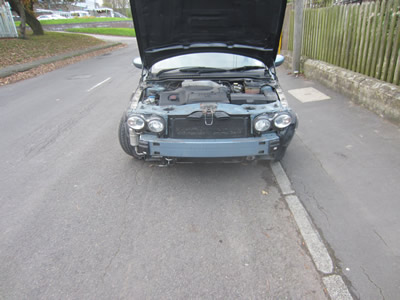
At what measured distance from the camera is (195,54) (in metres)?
4.59

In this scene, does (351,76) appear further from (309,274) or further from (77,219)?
(77,219)

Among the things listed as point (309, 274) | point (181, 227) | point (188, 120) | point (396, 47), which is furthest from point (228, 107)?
point (396, 47)

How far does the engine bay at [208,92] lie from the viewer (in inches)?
140

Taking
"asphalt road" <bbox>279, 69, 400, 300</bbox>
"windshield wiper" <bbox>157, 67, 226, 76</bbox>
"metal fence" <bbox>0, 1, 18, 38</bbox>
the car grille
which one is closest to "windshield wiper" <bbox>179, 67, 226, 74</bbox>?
"windshield wiper" <bbox>157, 67, 226, 76</bbox>

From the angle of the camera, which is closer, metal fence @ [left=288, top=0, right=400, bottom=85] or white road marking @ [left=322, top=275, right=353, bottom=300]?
white road marking @ [left=322, top=275, right=353, bottom=300]

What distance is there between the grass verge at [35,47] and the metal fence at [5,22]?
1179mm

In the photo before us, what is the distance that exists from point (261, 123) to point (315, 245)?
137cm

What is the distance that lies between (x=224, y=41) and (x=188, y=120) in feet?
6.29

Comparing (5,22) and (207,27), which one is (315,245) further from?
(5,22)

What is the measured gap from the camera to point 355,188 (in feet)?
11.2

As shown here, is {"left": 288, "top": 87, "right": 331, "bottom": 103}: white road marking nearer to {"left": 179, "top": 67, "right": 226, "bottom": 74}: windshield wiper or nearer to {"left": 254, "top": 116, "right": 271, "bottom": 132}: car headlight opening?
{"left": 179, "top": 67, "right": 226, "bottom": 74}: windshield wiper

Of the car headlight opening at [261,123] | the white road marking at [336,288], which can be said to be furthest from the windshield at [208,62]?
the white road marking at [336,288]

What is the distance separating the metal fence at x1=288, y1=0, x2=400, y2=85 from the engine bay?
9.92ft

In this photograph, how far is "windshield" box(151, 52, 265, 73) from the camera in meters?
4.50
